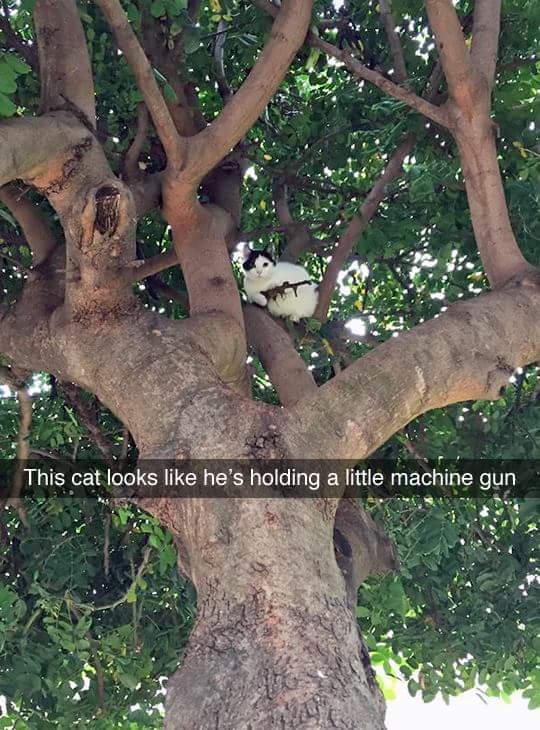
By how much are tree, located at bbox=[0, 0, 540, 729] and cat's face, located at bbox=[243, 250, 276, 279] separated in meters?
0.39

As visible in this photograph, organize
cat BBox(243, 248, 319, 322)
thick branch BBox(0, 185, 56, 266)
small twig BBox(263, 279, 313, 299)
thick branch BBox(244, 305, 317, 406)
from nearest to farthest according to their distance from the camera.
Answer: thick branch BBox(244, 305, 317, 406)
thick branch BBox(0, 185, 56, 266)
small twig BBox(263, 279, 313, 299)
cat BBox(243, 248, 319, 322)

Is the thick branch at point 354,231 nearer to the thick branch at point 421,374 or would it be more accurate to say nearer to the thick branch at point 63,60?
the thick branch at point 421,374

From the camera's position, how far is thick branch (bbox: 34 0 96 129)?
4.28 meters

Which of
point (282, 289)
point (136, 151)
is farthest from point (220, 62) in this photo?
point (282, 289)

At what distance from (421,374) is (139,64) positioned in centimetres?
189

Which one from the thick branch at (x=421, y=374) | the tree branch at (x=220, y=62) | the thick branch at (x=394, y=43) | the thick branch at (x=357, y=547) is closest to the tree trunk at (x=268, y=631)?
the thick branch at (x=421, y=374)

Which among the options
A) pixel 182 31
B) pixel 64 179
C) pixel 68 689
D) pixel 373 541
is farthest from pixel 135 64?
pixel 68 689

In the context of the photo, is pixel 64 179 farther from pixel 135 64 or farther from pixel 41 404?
pixel 41 404

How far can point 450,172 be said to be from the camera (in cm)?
473

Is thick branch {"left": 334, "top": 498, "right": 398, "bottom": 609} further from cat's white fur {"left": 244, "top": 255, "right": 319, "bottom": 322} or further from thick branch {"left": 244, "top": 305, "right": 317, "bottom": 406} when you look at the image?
cat's white fur {"left": 244, "top": 255, "right": 319, "bottom": 322}

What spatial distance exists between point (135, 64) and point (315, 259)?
3147 mm

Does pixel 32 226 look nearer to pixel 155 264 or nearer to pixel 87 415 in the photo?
pixel 155 264

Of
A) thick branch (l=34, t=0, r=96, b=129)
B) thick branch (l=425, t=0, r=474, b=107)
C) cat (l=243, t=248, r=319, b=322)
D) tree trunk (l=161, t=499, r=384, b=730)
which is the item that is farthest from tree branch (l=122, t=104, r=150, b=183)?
tree trunk (l=161, t=499, r=384, b=730)

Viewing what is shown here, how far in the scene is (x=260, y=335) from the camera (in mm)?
4781
